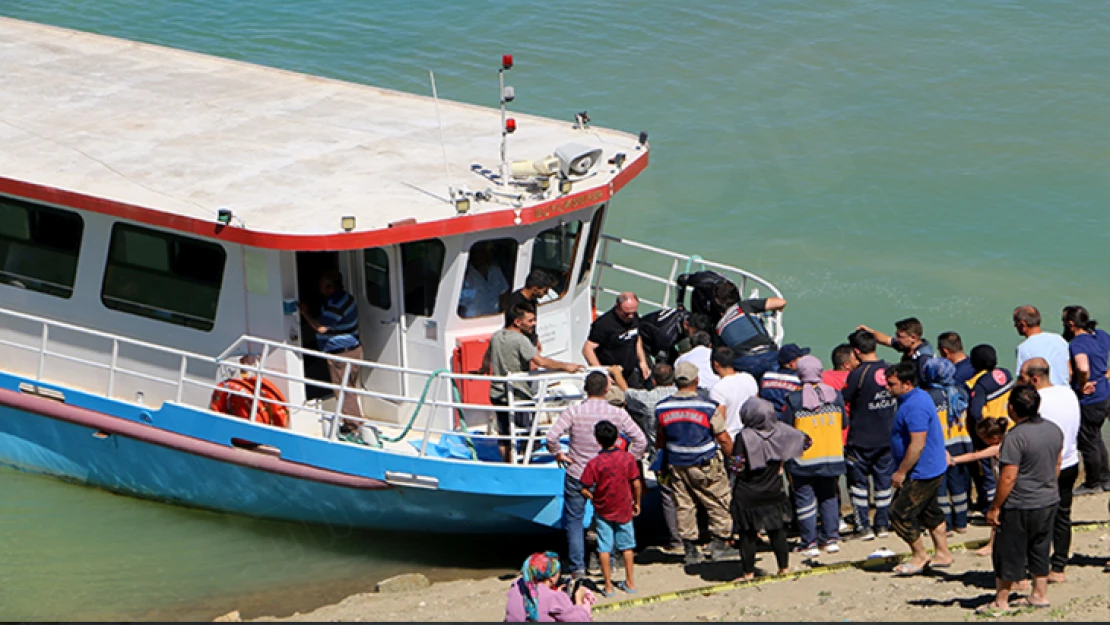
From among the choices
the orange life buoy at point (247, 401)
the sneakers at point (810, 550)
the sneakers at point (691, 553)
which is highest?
the orange life buoy at point (247, 401)

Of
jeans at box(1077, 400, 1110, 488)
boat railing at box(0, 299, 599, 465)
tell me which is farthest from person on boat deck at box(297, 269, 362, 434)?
jeans at box(1077, 400, 1110, 488)

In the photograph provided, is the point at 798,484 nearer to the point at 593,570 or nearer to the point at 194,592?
the point at 593,570

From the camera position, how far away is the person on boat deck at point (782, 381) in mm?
10141

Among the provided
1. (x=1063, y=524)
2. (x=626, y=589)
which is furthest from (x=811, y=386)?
(x=626, y=589)

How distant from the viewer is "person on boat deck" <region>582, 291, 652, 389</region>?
35.9 feet

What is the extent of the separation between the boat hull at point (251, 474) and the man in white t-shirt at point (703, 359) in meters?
1.30

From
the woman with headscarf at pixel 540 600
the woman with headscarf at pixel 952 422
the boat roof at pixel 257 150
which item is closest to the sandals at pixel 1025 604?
the woman with headscarf at pixel 952 422

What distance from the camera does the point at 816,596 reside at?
9.73 metres

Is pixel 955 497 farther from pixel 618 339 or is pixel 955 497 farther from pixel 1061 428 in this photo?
pixel 618 339

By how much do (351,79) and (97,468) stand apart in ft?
48.6

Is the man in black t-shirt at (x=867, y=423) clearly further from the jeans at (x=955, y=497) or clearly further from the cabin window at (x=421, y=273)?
the cabin window at (x=421, y=273)

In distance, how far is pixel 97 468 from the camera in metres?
12.3

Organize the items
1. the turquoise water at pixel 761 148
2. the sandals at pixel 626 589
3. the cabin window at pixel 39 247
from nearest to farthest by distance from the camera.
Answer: the sandals at pixel 626 589 → the cabin window at pixel 39 247 → the turquoise water at pixel 761 148

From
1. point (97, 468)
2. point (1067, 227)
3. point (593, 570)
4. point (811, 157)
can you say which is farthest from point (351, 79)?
point (593, 570)
